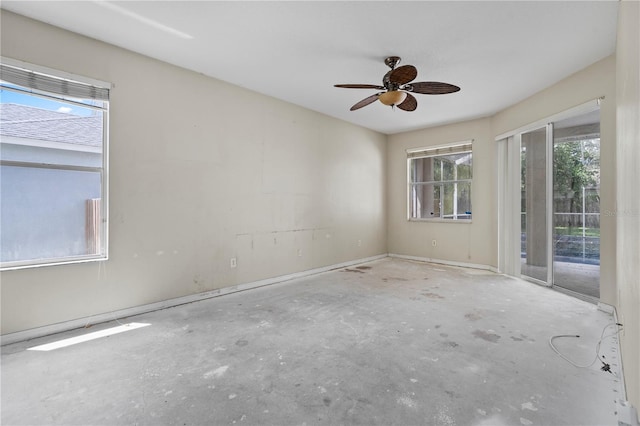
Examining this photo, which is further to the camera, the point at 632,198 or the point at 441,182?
the point at 441,182

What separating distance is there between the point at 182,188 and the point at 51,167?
1164 millimetres

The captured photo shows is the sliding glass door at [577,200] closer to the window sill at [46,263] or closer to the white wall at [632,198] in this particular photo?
the white wall at [632,198]

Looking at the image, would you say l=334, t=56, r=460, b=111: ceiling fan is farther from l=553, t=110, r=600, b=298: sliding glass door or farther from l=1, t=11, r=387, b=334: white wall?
l=553, t=110, r=600, b=298: sliding glass door

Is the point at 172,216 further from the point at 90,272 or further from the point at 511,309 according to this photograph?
the point at 511,309

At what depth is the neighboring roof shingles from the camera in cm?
252

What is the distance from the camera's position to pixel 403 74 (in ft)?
9.27

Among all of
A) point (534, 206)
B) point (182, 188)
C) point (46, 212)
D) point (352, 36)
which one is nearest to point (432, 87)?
point (352, 36)

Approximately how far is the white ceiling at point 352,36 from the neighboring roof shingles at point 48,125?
797mm

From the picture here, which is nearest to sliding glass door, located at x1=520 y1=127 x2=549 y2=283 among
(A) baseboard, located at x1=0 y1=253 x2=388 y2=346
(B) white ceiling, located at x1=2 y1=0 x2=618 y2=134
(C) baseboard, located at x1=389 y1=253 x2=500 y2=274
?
(C) baseboard, located at x1=389 y1=253 x2=500 y2=274

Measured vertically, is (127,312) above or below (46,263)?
below

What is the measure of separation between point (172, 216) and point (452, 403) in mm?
3209

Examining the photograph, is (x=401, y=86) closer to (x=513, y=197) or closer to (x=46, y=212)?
(x=513, y=197)

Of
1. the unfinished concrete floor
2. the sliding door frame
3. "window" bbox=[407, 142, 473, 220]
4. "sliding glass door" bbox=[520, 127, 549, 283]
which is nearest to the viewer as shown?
the unfinished concrete floor

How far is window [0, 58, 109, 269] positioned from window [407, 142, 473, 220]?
220 inches
